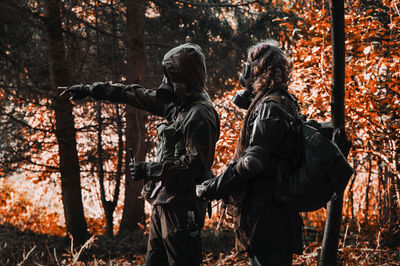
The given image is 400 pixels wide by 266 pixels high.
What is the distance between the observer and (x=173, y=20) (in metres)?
8.88

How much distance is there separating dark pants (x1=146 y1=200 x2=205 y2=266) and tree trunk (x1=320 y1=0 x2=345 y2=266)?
3.59 feet

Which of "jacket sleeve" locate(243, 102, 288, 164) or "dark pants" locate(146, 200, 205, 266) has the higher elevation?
"jacket sleeve" locate(243, 102, 288, 164)

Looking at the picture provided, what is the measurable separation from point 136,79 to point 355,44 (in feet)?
11.4

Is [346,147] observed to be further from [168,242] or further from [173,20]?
[173,20]

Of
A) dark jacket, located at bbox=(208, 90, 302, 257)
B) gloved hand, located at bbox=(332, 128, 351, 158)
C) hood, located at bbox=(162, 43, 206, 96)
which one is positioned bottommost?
dark jacket, located at bbox=(208, 90, 302, 257)

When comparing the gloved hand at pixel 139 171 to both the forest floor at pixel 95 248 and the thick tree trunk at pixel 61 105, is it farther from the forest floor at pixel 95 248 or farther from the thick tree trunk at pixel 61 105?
the thick tree trunk at pixel 61 105

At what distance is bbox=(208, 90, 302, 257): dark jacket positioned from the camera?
217cm

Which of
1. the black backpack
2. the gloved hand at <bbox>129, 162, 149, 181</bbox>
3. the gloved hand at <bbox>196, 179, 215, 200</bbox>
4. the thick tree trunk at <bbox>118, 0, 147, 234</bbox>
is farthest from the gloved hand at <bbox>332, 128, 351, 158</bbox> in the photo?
the thick tree trunk at <bbox>118, 0, 147, 234</bbox>

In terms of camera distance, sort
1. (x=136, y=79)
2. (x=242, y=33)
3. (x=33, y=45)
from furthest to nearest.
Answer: (x=242, y=33)
(x=33, y=45)
(x=136, y=79)

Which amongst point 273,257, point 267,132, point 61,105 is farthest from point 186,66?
point 61,105

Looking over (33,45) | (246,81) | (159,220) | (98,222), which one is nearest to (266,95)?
(246,81)

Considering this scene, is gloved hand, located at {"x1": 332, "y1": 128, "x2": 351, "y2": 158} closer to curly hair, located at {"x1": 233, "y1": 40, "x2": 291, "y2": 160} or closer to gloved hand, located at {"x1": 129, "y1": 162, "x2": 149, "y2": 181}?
curly hair, located at {"x1": 233, "y1": 40, "x2": 291, "y2": 160}

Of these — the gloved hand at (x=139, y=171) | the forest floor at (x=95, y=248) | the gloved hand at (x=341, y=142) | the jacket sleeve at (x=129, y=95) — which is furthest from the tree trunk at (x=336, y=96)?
the forest floor at (x=95, y=248)

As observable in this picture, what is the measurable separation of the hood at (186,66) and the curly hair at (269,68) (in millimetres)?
582
